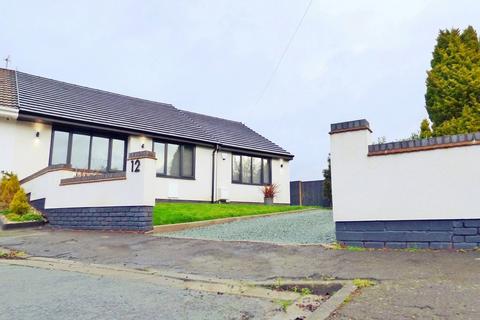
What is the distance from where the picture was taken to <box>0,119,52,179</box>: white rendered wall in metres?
13.6

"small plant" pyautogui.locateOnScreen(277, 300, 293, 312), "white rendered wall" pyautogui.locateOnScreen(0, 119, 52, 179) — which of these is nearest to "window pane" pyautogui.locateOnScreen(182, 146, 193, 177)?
"white rendered wall" pyautogui.locateOnScreen(0, 119, 52, 179)

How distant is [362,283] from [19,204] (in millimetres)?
11415

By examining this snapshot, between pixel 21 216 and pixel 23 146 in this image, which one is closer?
pixel 21 216

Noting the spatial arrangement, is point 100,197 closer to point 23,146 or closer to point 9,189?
point 9,189

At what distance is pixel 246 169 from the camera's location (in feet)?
68.2

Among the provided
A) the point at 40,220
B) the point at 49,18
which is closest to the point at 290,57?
the point at 40,220

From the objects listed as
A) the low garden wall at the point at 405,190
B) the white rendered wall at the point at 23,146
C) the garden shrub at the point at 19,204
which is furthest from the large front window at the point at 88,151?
the low garden wall at the point at 405,190

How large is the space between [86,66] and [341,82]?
71.9 feet

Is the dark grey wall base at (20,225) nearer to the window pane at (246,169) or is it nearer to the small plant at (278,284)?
the small plant at (278,284)

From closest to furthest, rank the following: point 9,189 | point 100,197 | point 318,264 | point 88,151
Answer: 1. point 318,264
2. point 100,197
3. point 9,189
4. point 88,151

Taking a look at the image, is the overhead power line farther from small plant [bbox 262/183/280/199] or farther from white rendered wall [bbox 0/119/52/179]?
white rendered wall [bbox 0/119/52/179]

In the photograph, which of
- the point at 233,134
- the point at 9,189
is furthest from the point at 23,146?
the point at 233,134

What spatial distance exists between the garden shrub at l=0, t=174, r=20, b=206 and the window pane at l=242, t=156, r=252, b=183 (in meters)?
11.1

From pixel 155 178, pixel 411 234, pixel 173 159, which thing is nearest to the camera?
pixel 411 234
